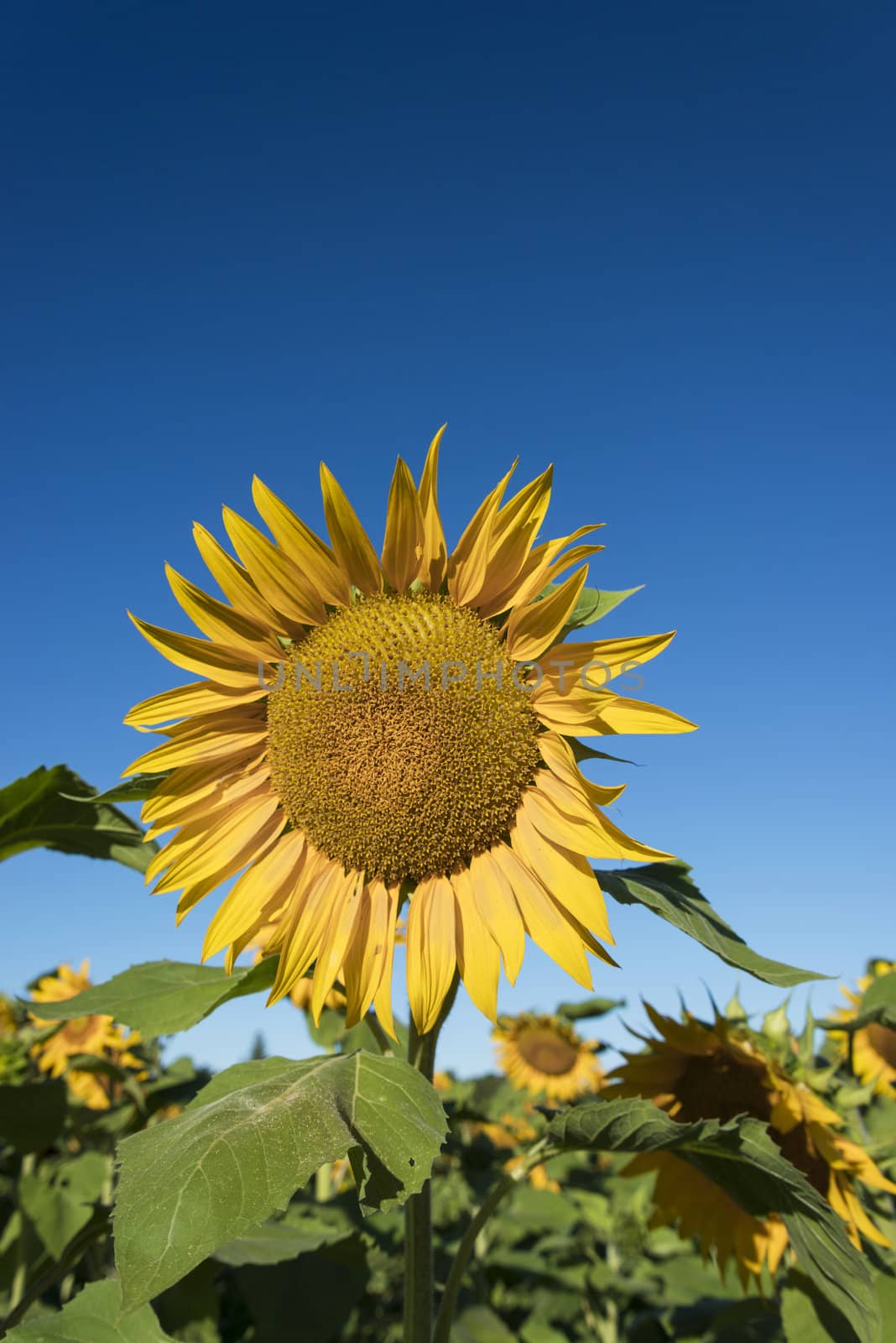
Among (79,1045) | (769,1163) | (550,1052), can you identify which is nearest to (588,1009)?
(550,1052)

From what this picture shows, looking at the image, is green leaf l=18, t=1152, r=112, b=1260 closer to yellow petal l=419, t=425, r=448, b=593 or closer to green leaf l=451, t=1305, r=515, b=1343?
green leaf l=451, t=1305, r=515, b=1343

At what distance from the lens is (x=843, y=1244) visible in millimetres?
2193

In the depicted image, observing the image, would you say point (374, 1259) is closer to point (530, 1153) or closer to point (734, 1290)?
point (734, 1290)

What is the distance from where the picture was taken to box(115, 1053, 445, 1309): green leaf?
4.86 feet

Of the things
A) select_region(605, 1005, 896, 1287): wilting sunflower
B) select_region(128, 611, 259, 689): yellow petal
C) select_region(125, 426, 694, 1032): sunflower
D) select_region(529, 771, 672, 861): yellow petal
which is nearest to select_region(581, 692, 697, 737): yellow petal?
select_region(125, 426, 694, 1032): sunflower

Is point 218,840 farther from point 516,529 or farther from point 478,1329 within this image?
point 478,1329

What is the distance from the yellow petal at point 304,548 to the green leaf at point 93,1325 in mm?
1688

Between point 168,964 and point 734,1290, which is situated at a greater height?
point 168,964

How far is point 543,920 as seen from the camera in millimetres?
2133

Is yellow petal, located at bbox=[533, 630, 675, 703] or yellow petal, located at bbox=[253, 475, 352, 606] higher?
yellow petal, located at bbox=[253, 475, 352, 606]

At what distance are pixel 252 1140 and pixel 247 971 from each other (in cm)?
74

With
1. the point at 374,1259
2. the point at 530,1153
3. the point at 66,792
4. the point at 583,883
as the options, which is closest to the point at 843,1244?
the point at 530,1153

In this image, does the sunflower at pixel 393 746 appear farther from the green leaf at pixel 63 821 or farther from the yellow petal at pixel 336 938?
the green leaf at pixel 63 821

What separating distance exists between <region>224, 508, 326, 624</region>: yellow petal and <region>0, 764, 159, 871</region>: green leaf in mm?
827
